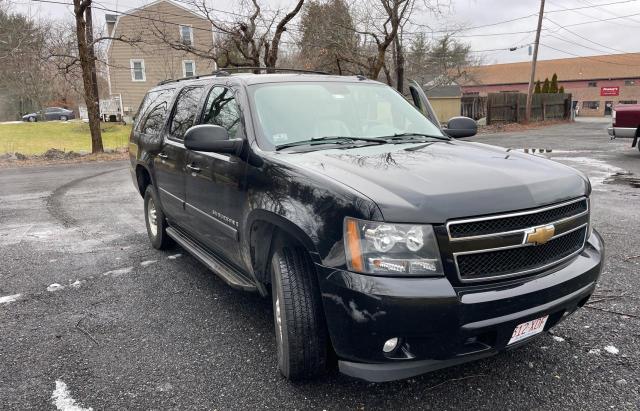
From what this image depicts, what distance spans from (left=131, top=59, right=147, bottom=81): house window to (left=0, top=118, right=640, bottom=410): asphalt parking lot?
31.2 meters

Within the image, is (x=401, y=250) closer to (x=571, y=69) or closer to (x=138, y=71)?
(x=138, y=71)

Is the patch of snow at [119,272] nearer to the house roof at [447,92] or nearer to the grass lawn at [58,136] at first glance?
the grass lawn at [58,136]

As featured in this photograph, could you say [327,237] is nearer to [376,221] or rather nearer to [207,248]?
[376,221]

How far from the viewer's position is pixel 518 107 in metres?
30.8

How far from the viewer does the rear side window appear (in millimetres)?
5047

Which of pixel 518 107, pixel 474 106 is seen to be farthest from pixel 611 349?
pixel 474 106

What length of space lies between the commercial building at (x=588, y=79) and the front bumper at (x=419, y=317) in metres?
61.0

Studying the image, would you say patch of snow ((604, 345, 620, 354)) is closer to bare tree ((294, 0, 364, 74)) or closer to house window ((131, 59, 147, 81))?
bare tree ((294, 0, 364, 74))

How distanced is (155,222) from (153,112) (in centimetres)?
128

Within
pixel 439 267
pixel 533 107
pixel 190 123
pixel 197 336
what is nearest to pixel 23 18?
pixel 190 123

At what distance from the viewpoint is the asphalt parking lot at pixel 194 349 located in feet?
8.76

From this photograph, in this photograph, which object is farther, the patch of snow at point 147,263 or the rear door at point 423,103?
the patch of snow at point 147,263

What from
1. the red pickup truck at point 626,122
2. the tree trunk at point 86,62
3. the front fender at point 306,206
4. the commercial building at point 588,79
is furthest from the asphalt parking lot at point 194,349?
the commercial building at point 588,79

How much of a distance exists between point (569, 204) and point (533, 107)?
3310cm
